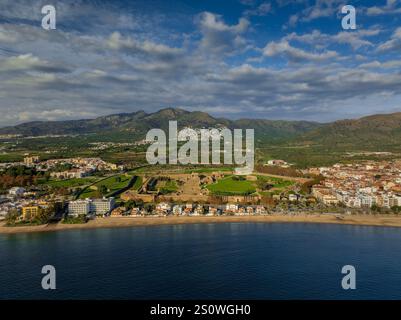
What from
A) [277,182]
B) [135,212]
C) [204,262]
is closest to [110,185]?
[135,212]

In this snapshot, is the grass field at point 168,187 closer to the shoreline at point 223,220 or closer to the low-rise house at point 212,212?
the low-rise house at point 212,212

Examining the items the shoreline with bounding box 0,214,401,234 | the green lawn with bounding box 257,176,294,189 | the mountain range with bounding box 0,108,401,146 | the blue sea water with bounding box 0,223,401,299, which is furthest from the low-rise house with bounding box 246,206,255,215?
the mountain range with bounding box 0,108,401,146

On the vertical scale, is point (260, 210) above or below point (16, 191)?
below

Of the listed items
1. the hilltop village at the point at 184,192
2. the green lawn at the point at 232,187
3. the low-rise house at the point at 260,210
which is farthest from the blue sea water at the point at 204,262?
the green lawn at the point at 232,187

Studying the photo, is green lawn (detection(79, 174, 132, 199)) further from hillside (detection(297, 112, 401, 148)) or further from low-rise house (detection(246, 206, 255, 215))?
hillside (detection(297, 112, 401, 148))

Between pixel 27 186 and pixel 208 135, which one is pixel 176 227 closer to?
pixel 27 186

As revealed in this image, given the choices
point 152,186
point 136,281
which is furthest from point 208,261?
point 152,186

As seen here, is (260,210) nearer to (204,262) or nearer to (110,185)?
(204,262)
